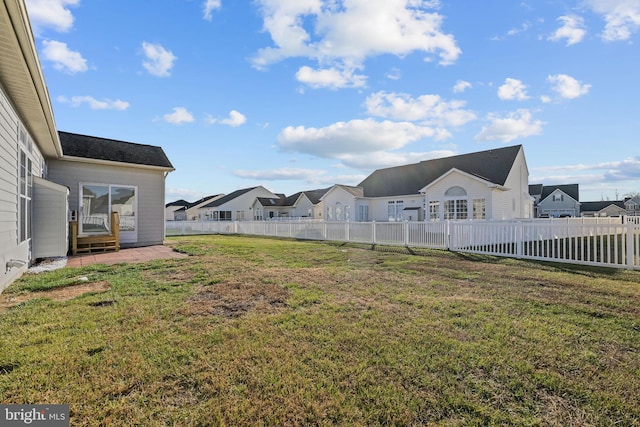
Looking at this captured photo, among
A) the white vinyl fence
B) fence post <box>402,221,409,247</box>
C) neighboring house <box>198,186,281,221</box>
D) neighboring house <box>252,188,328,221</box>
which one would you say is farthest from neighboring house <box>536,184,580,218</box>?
fence post <box>402,221,409,247</box>

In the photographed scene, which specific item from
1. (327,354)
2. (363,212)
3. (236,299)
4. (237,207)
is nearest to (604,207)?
(363,212)

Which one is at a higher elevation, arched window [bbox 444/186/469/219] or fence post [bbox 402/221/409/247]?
arched window [bbox 444/186/469/219]

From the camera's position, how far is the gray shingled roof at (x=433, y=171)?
63.8ft

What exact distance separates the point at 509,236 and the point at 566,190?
49030mm

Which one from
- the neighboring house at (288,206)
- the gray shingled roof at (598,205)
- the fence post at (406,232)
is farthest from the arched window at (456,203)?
the gray shingled roof at (598,205)

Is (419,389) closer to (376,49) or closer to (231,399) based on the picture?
(231,399)

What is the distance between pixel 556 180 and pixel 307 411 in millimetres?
62913

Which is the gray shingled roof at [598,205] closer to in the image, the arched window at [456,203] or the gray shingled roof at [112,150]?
the arched window at [456,203]

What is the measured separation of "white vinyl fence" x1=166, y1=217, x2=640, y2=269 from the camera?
24.3 ft

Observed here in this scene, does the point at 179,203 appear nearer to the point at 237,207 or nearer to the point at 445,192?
the point at 237,207

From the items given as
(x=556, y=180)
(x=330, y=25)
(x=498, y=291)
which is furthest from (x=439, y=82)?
(x=556, y=180)

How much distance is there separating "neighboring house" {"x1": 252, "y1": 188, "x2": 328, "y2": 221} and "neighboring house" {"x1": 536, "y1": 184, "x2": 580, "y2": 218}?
3397 cm

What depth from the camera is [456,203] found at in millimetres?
18094

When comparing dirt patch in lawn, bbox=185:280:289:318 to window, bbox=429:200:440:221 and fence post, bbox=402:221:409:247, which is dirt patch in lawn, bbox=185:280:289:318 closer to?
fence post, bbox=402:221:409:247
